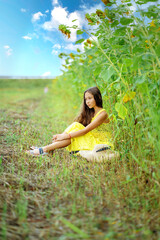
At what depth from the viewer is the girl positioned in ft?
7.02

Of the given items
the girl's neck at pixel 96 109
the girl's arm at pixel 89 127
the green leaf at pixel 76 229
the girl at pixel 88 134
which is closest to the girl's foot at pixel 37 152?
the girl at pixel 88 134

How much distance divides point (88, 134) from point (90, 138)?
5 cm

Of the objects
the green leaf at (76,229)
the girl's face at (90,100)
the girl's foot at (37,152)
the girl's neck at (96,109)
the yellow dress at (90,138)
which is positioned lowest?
the green leaf at (76,229)

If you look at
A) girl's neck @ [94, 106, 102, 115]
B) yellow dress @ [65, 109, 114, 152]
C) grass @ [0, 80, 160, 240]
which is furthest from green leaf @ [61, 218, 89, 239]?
girl's neck @ [94, 106, 102, 115]

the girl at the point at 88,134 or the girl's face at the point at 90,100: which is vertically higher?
the girl's face at the point at 90,100

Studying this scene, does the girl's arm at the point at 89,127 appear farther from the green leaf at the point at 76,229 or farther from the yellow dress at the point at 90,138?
the green leaf at the point at 76,229

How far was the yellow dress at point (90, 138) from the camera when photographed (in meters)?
2.15

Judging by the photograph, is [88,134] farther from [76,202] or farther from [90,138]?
[76,202]

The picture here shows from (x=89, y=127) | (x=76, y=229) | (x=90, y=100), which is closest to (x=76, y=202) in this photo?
(x=76, y=229)

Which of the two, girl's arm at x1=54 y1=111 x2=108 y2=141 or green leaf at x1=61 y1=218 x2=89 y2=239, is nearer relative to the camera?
green leaf at x1=61 y1=218 x2=89 y2=239

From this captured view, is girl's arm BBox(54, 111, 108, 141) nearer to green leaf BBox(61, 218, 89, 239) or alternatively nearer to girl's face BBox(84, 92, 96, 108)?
girl's face BBox(84, 92, 96, 108)

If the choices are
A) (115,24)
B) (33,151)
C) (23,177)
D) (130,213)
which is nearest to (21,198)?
(23,177)

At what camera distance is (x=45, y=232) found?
39.4 inches

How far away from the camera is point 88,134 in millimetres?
2230
